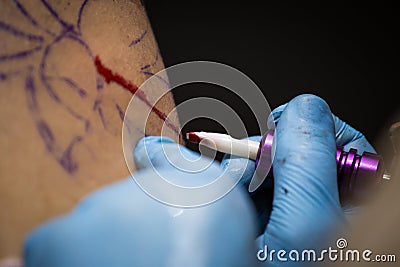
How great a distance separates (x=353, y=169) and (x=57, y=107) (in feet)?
2.13

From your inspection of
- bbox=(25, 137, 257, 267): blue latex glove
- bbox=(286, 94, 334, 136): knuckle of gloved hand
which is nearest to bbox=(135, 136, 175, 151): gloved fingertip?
bbox=(25, 137, 257, 267): blue latex glove

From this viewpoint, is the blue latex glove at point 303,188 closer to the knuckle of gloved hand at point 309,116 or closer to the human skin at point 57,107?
the knuckle of gloved hand at point 309,116

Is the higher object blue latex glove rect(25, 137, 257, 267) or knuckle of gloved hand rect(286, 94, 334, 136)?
knuckle of gloved hand rect(286, 94, 334, 136)

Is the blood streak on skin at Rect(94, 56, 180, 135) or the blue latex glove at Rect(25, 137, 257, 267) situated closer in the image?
the blue latex glove at Rect(25, 137, 257, 267)

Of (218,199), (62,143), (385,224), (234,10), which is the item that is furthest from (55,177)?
(234,10)

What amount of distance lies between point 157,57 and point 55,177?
1.65 ft

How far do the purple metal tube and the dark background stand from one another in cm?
33

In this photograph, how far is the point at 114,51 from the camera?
945mm

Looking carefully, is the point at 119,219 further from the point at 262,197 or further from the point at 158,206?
the point at 262,197

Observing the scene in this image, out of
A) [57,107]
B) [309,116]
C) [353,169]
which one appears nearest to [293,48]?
[309,116]

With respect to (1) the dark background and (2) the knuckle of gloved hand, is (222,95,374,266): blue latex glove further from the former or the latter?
(1) the dark background

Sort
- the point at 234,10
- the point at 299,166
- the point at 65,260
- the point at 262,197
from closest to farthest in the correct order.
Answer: the point at 65,260, the point at 299,166, the point at 262,197, the point at 234,10

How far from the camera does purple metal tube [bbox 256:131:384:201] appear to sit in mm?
923

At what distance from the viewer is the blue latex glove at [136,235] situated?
0.65 meters
